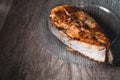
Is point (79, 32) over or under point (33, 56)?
over

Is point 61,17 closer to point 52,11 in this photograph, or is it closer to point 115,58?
point 52,11

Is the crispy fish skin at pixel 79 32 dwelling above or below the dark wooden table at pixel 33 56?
above

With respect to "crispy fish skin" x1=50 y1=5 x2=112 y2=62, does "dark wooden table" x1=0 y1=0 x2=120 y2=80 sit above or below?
below

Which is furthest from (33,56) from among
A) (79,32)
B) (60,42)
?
(79,32)

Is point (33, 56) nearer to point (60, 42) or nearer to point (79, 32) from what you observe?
point (60, 42)
